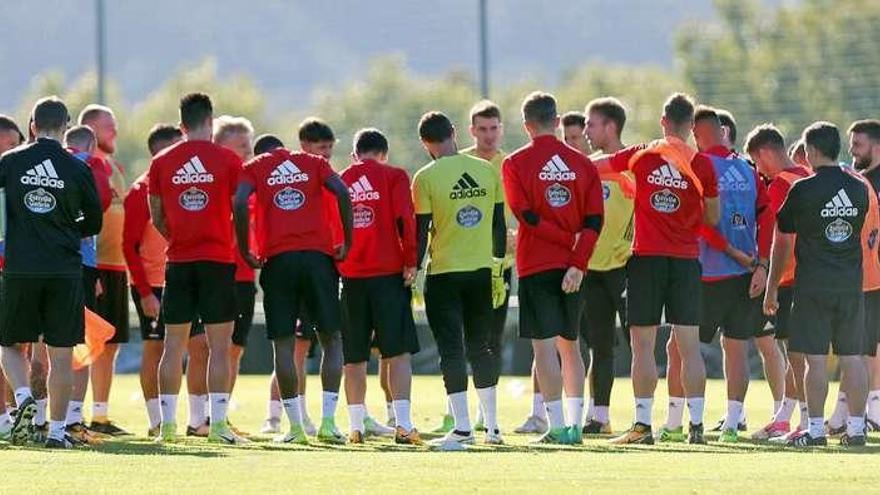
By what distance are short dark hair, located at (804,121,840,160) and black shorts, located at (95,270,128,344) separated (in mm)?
5002

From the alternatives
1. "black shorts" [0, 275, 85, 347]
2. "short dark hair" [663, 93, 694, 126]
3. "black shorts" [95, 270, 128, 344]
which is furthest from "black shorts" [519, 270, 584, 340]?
"black shorts" [95, 270, 128, 344]

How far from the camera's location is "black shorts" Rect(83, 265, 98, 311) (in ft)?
49.7

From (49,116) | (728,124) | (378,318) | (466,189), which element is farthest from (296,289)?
(728,124)

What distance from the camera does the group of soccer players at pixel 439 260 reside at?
1367cm

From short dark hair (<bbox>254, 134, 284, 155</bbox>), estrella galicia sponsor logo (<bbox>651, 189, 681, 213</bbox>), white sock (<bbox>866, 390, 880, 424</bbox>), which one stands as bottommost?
white sock (<bbox>866, 390, 880, 424</bbox>)

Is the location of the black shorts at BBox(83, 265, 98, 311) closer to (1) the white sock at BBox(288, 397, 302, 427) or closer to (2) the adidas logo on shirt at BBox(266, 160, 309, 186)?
(1) the white sock at BBox(288, 397, 302, 427)

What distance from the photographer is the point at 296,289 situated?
14.1 metres

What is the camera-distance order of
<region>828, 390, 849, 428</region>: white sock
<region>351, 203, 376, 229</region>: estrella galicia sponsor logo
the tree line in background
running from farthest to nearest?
the tree line in background
<region>828, 390, 849, 428</region>: white sock
<region>351, 203, 376, 229</region>: estrella galicia sponsor logo

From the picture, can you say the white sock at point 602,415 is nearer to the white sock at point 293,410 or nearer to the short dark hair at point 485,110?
the short dark hair at point 485,110

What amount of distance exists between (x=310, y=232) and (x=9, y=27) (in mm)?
23734

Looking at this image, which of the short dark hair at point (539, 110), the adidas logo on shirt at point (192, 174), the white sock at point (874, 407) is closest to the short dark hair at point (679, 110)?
the short dark hair at point (539, 110)

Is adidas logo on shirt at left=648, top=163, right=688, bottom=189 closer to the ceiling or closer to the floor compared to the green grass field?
closer to the ceiling

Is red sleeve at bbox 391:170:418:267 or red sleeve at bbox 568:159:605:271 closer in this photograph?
red sleeve at bbox 568:159:605:271

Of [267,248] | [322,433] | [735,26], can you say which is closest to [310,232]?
[267,248]
